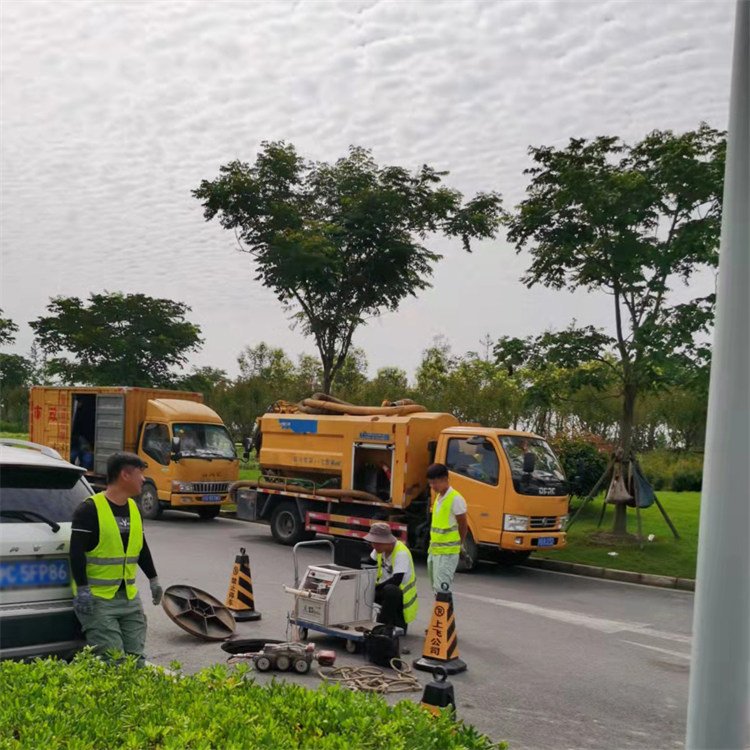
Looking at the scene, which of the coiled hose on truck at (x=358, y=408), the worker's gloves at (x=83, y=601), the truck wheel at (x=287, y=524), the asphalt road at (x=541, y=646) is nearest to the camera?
the worker's gloves at (x=83, y=601)

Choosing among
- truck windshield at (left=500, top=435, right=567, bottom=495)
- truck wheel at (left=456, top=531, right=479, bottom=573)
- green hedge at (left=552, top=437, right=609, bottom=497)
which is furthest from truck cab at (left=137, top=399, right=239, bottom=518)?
truck windshield at (left=500, top=435, right=567, bottom=495)

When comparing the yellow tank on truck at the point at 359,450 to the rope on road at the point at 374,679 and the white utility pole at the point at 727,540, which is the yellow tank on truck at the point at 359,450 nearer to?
the rope on road at the point at 374,679

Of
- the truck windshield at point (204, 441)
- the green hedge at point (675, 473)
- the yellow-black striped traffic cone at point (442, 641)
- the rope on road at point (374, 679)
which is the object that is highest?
the truck windshield at point (204, 441)

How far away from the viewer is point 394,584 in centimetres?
823

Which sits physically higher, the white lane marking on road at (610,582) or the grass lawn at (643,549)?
the grass lawn at (643,549)

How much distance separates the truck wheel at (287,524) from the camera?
15.5 metres

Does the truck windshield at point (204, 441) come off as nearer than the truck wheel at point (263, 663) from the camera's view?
No

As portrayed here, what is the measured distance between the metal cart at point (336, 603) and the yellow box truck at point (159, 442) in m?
10.3

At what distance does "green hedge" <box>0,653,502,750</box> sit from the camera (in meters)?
3.24

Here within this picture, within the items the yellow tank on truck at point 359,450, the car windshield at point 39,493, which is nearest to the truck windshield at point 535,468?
the yellow tank on truck at point 359,450

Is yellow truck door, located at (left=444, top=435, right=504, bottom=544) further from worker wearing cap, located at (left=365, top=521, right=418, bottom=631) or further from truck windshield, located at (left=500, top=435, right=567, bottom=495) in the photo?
worker wearing cap, located at (left=365, top=521, right=418, bottom=631)

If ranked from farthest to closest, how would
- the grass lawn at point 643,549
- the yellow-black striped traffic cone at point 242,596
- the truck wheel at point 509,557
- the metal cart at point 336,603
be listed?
1. the truck wheel at point 509,557
2. the grass lawn at point 643,549
3. the yellow-black striped traffic cone at point 242,596
4. the metal cart at point 336,603

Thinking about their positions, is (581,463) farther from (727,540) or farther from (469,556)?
(727,540)

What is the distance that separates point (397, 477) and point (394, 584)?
5.78m
